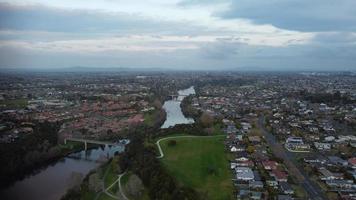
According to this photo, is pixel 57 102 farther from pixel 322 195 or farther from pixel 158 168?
pixel 322 195

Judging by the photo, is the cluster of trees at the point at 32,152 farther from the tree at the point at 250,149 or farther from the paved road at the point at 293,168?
the paved road at the point at 293,168

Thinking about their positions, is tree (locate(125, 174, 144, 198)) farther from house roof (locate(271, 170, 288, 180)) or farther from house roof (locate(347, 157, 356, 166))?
house roof (locate(347, 157, 356, 166))

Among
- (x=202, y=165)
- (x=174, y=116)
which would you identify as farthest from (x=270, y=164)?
(x=174, y=116)

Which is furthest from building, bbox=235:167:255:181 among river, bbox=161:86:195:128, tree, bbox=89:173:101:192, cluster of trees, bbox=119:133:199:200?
river, bbox=161:86:195:128

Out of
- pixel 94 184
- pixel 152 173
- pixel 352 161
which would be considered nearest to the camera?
pixel 94 184

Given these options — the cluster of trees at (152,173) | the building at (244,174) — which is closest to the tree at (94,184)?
→ the cluster of trees at (152,173)

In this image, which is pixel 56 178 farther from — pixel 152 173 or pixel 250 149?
pixel 250 149
